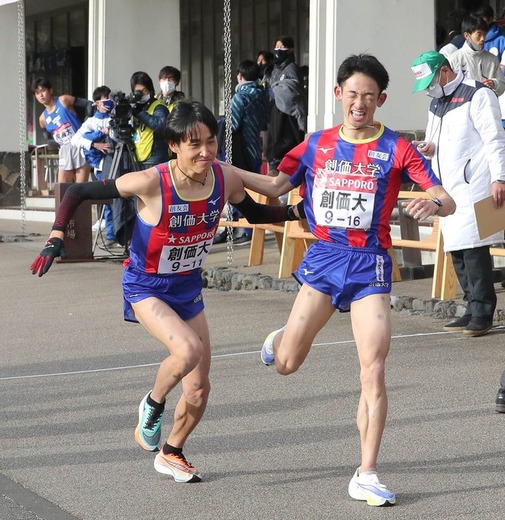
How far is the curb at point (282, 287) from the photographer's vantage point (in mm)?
10281

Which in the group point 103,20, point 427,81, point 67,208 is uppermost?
point 103,20

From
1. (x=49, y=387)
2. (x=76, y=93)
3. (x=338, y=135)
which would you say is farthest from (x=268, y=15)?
(x=338, y=135)

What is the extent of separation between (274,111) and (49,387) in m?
7.31

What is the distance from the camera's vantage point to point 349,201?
18.5 feet

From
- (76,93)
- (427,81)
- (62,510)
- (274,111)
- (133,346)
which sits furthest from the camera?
(76,93)

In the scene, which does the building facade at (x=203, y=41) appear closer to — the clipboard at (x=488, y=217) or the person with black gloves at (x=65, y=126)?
the person with black gloves at (x=65, y=126)

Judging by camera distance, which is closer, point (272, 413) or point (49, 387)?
point (272, 413)

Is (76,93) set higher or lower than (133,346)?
higher

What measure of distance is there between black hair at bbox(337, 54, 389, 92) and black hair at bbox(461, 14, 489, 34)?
6336 millimetres

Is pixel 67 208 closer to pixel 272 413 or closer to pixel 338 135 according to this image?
pixel 338 135

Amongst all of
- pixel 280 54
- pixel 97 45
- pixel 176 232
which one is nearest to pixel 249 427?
pixel 176 232

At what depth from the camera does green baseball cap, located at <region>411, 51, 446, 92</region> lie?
28.8 ft

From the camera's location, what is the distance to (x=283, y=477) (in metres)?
5.73

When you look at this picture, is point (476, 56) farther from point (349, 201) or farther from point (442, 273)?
point (349, 201)
